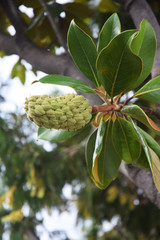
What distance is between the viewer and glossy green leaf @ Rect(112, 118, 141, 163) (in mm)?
769

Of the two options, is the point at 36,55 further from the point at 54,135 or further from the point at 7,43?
the point at 54,135

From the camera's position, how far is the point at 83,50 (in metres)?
0.75

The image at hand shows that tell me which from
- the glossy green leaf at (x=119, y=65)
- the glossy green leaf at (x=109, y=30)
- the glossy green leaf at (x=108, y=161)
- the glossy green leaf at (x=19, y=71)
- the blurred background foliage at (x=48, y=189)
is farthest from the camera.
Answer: the blurred background foliage at (x=48, y=189)

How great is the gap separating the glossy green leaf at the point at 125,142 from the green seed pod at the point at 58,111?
13 cm

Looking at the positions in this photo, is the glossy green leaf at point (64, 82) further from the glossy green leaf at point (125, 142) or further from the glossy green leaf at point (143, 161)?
the glossy green leaf at point (143, 161)

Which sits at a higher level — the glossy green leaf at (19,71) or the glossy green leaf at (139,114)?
the glossy green leaf at (19,71)

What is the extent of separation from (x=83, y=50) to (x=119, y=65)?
14cm

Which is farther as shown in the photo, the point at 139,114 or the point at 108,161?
the point at 108,161

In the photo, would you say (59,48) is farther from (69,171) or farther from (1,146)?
(69,171)

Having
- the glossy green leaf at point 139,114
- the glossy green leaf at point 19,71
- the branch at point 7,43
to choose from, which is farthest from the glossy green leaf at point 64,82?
the glossy green leaf at point 19,71

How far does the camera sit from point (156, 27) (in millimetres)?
886

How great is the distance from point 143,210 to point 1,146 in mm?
1228

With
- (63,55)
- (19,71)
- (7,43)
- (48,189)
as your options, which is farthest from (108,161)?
(48,189)

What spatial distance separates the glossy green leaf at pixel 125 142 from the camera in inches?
30.3
